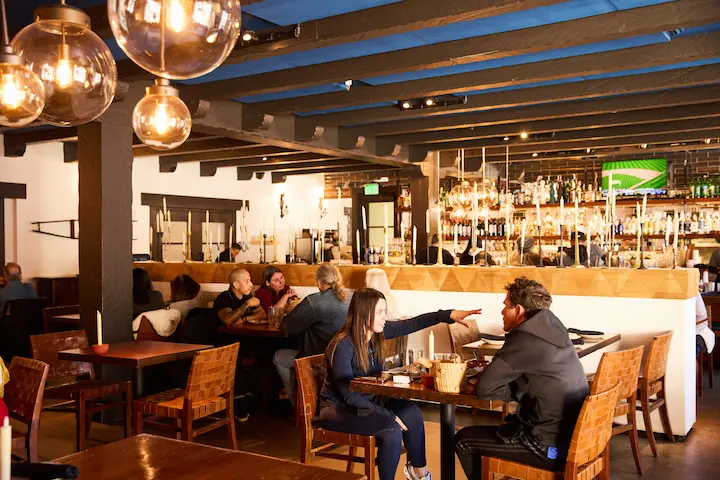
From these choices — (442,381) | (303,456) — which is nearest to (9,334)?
(303,456)

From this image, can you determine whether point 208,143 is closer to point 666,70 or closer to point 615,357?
point 666,70

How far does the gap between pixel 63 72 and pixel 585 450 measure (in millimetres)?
2690

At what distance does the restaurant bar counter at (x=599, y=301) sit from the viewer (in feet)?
18.1

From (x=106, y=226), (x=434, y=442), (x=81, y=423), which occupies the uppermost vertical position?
(x=106, y=226)

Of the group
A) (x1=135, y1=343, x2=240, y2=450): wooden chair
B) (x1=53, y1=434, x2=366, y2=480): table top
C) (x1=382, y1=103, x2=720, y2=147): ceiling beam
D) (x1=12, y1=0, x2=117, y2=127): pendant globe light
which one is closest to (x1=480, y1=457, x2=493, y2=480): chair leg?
(x1=53, y1=434, x2=366, y2=480): table top

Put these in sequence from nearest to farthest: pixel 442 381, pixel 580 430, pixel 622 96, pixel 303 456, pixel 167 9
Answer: pixel 167 9
pixel 580 430
pixel 442 381
pixel 303 456
pixel 622 96

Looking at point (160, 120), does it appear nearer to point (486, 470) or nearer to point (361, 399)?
point (361, 399)

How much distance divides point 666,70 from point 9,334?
7.51 metres

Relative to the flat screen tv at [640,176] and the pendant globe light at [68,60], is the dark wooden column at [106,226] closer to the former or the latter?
the pendant globe light at [68,60]

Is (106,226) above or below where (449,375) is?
above

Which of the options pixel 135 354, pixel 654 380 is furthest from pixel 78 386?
pixel 654 380

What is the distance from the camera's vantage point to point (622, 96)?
7.01 m

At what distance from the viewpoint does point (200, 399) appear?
4633 mm

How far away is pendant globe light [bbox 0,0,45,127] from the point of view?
2.48 meters
